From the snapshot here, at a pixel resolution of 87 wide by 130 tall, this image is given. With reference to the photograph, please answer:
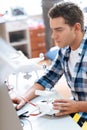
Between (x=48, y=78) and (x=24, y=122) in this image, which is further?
(x=48, y=78)

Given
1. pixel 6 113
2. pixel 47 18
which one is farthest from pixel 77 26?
pixel 47 18

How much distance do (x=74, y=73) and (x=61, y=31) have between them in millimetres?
242

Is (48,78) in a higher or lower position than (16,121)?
lower

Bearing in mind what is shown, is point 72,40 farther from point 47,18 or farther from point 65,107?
point 47,18

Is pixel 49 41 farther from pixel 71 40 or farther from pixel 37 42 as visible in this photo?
pixel 71 40

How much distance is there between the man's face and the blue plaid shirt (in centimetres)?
9

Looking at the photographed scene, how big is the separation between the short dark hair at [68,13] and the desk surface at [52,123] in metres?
0.52

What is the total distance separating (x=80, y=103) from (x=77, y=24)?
0.43 metres

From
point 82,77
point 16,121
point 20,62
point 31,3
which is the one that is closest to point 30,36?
point 31,3

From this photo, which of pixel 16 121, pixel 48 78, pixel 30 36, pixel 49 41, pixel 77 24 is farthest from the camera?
pixel 30 36

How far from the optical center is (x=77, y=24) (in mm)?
1403

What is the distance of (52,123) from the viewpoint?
3.85ft

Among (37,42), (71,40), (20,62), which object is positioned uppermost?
(71,40)

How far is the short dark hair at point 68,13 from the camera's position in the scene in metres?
1.40
